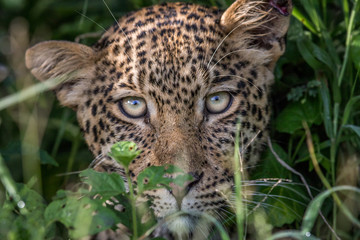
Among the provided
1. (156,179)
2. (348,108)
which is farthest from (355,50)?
(156,179)

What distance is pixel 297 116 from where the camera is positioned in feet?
14.7

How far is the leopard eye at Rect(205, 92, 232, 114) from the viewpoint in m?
3.97

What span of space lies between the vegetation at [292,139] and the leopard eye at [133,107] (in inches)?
22.8

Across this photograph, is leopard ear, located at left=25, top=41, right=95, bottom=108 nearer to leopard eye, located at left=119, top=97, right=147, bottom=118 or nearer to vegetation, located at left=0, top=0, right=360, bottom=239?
vegetation, located at left=0, top=0, right=360, bottom=239

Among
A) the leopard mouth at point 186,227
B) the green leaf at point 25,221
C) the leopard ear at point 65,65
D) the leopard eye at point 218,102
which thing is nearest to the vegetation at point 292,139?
the green leaf at point 25,221

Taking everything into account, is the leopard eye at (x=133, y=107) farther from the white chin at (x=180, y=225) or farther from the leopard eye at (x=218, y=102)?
the white chin at (x=180, y=225)

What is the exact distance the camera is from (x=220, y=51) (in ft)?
13.2

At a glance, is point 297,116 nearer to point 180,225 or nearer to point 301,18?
point 301,18

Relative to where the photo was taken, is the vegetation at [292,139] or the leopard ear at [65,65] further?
the leopard ear at [65,65]

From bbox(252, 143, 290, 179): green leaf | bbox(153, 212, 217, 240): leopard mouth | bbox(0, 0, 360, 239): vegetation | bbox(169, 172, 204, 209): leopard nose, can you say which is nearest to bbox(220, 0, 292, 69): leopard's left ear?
bbox(0, 0, 360, 239): vegetation

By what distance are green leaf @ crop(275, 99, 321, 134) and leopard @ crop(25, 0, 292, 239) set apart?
254 mm

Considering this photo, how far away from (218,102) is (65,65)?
128cm

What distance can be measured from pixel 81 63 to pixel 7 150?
895 mm

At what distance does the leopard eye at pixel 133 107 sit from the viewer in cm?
398
